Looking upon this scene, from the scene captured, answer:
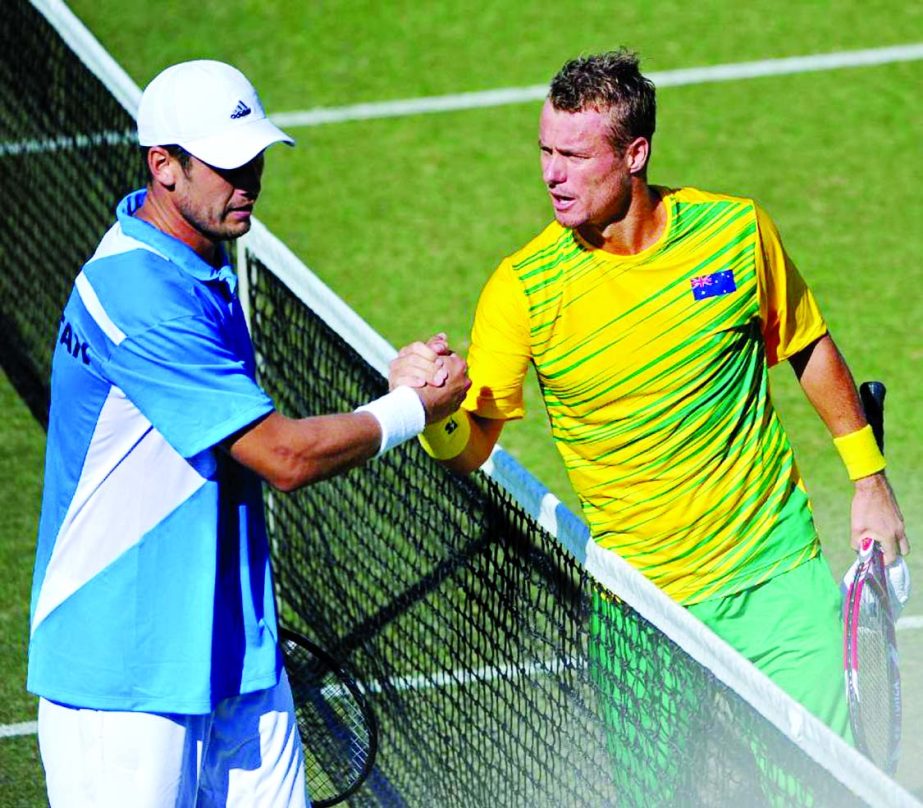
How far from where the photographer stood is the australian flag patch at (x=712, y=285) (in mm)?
5035

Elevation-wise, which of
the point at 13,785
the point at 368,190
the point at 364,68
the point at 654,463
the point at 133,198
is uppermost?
the point at 364,68

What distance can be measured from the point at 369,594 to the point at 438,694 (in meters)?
0.75

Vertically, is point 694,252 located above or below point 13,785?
above

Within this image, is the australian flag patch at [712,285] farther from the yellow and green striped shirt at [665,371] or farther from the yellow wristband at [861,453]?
the yellow wristband at [861,453]

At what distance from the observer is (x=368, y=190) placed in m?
10.2

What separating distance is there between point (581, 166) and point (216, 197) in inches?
44.2

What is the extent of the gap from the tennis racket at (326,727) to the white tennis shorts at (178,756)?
96 cm

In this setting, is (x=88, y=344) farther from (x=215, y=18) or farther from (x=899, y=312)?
(x=215, y=18)

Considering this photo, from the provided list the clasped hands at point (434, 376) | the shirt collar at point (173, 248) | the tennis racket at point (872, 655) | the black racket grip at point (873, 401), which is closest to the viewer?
the shirt collar at point (173, 248)

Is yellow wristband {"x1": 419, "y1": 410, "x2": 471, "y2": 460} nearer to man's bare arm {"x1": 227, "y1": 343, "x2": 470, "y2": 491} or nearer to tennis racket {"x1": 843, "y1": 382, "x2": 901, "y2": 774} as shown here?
man's bare arm {"x1": 227, "y1": 343, "x2": 470, "y2": 491}

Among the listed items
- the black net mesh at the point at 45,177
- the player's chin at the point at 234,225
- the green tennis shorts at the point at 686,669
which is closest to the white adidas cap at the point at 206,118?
the player's chin at the point at 234,225

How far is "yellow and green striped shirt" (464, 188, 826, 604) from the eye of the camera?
502 cm

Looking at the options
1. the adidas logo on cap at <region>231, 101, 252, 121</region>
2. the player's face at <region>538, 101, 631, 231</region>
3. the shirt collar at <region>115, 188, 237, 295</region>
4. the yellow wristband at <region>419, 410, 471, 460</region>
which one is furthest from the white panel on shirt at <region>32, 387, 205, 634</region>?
the player's face at <region>538, 101, 631, 231</region>

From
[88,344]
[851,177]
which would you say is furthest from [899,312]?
[88,344]
